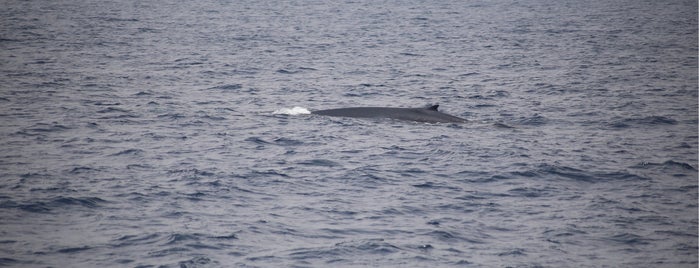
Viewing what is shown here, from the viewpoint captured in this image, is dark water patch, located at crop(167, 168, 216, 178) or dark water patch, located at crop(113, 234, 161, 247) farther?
dark water patch, located at crop(167, 168, 216, 178)

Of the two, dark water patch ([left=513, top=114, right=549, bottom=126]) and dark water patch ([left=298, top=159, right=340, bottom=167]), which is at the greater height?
dark water patch ([left=298, top=159, right=340, bottom=167])

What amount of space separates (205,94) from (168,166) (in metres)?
14.1

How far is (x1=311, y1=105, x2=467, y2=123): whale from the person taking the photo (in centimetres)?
2847

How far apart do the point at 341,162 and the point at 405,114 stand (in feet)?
20.2

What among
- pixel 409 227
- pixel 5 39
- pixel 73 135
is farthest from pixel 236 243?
pixel 5 39

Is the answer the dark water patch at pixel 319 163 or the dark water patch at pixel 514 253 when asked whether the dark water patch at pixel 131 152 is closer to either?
the dark water patch at pixel 319 163

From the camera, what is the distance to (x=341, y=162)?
917 inches

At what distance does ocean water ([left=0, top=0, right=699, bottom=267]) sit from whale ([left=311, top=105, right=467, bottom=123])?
21.3 inches

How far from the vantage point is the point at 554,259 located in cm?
1565

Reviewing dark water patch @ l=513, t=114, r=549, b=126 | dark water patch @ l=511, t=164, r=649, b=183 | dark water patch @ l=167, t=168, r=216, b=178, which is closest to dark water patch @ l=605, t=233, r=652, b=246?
dark water patch @ l=511, t=164, r=649, b=183

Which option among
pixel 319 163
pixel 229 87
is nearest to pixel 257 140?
pixel 319 163

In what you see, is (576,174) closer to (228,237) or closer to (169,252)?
(228,237)

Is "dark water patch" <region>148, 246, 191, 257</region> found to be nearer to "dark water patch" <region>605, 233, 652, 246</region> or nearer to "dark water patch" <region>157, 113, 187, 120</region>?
"dark water patch" <region>605, 233, 652, 246</region>

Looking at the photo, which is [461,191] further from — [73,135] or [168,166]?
[73,135]
